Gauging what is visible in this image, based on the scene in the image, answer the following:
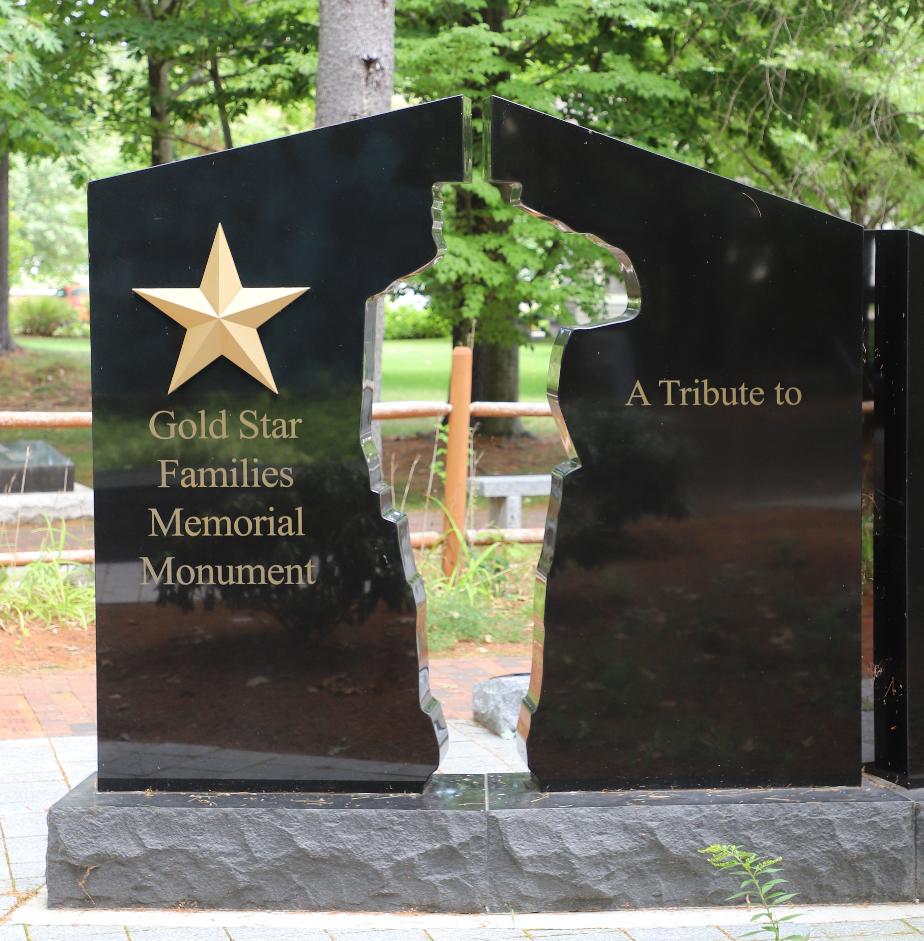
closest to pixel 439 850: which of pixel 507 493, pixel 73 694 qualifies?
pixel 73 694

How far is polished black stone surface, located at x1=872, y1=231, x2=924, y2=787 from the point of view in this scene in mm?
3945

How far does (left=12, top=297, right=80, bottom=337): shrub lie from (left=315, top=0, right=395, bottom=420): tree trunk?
23503mm

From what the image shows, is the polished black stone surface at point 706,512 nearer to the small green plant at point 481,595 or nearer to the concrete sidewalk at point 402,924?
the concrete sidewalk at point 402,924

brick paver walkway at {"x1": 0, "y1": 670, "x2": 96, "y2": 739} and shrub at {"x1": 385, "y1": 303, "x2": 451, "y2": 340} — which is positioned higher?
shrub at {"x1": 385, "y1": 303, "x2": 451, "y2": 340}

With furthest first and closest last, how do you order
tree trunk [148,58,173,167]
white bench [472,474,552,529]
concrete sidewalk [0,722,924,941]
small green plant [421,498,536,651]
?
1. tree trunk [148,58,173,167]
2. white bench [472,474,552,529]
3. small green plant [421,498,536,651]
4. concrete sidewalk [0,722,924,941]

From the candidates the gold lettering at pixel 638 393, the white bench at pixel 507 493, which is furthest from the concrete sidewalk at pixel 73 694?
the gold lettering at pixel 638 393

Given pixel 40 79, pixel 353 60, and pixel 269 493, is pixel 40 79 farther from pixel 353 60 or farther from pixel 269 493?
pixel 269 493

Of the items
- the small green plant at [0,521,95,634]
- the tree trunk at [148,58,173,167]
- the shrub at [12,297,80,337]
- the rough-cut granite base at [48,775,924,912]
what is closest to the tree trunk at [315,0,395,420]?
the small green plant at [0,521,95,634]

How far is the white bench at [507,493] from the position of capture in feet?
30.1

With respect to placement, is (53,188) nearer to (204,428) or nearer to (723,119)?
(723,119)

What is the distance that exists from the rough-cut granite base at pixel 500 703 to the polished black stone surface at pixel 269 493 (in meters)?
1.58

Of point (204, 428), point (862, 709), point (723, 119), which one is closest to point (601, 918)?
point (862, 709)

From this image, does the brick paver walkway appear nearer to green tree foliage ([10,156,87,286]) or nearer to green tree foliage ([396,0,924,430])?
green tree foliage ([396,0,924,430])

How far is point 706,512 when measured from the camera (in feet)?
12.9
